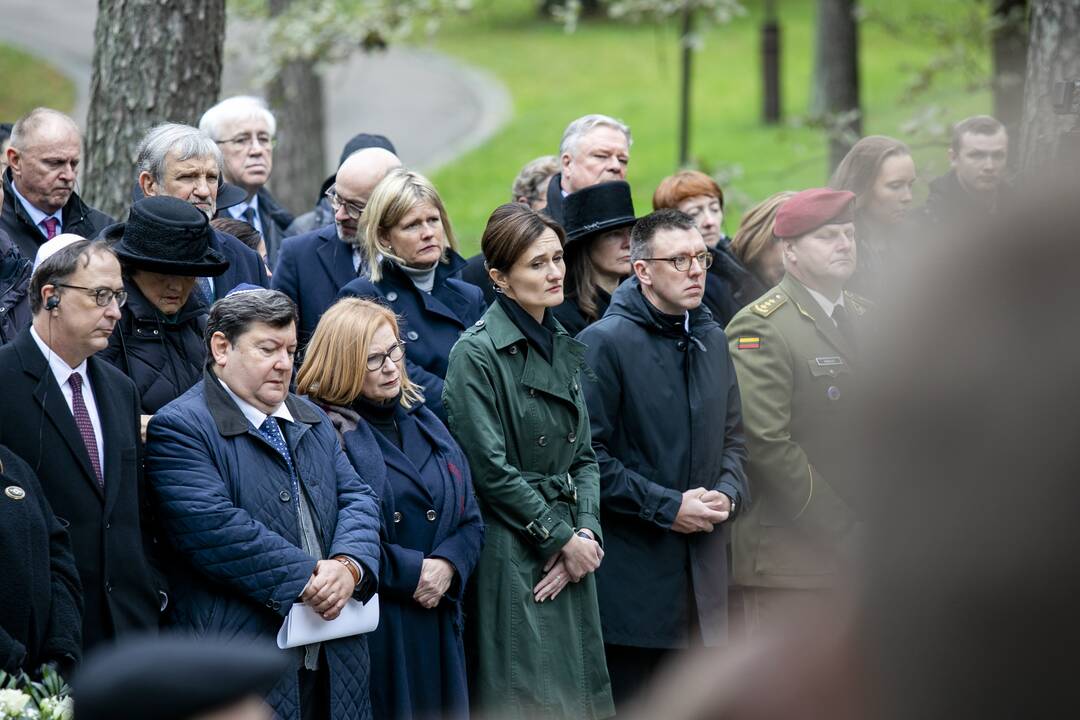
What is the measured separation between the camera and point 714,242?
7387mm

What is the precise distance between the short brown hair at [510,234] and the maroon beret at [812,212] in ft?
3.70

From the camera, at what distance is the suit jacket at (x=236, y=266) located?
6.23m

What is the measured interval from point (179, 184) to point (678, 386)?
2450 millimetres

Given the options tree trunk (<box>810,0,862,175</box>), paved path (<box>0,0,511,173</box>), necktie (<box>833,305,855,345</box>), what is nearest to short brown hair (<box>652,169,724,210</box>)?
necktie (<box>833,305,855,345</box>)

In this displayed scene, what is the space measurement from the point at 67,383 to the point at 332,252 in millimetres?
1999

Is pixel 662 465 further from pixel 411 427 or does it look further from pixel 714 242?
pixel 714 242

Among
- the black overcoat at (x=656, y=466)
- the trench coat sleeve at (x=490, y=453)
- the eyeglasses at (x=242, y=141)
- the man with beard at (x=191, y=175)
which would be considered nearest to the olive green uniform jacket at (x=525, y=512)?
the trench coat sleeve at (x=490, y=453)

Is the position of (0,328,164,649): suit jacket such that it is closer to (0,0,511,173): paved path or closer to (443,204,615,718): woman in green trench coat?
(443,204,615,718): woman in green trench coat

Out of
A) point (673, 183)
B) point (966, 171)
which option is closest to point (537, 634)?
point (673, 183)

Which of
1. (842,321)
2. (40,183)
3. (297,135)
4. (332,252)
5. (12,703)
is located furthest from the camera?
(297,135)

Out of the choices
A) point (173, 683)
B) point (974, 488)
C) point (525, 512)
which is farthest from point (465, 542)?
point (974, 488)

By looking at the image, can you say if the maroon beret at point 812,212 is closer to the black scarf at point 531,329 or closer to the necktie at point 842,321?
the necktie at point 842,321

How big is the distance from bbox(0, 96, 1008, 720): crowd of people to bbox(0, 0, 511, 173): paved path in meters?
16.3

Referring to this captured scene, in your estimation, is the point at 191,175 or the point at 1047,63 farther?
the point at 1047,63
